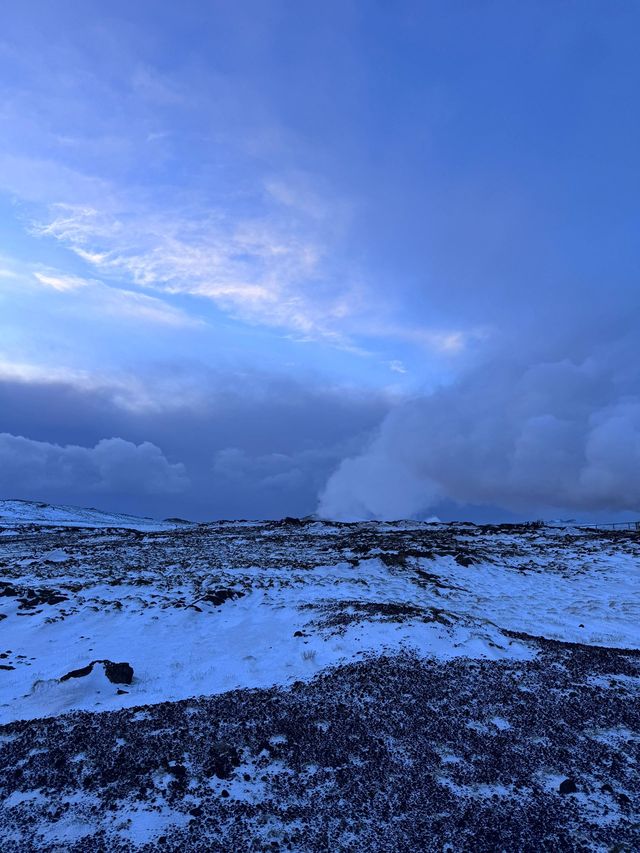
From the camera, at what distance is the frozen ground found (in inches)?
193

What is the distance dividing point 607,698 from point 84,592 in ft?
50.6

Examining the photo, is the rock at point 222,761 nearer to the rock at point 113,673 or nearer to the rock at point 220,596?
the rock at point 113,673

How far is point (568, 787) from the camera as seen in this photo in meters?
5.46

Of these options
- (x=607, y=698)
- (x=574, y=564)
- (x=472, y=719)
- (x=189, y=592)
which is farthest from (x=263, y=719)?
(x=574, y=564)

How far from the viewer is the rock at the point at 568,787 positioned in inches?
214

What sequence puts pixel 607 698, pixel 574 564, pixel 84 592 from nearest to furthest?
1. pixel 607 698
2. pixel 84 592
3. pixel 574 564

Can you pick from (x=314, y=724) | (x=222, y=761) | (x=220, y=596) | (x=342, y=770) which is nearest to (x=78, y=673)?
(x=222, y=761)

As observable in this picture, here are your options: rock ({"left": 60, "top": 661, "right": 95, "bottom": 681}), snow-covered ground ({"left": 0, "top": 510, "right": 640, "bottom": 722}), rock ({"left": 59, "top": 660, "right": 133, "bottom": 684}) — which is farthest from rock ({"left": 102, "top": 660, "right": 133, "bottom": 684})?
rock ({"left": 60, "top": 661, "right": 95, "bottom": 681})

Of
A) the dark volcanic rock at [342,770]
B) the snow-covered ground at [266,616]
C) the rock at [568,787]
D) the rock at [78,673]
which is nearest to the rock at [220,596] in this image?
the snow-covered ground at [266,616]

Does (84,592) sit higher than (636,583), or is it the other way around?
(636,583)

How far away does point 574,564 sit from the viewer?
24.4 m

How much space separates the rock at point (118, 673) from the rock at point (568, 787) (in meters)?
6.98

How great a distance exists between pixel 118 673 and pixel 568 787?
7.24 m

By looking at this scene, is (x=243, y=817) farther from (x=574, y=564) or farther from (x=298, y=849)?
(x=574, y=564)
